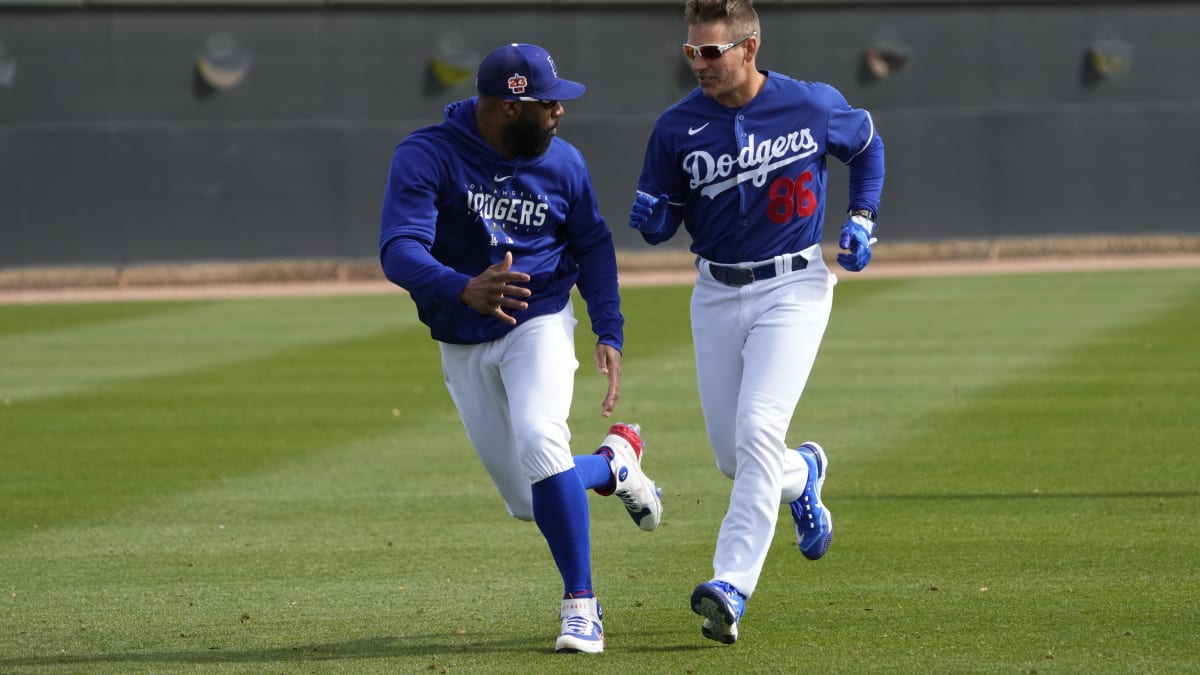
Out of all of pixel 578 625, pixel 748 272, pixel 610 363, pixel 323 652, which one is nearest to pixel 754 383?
pixel 748 272

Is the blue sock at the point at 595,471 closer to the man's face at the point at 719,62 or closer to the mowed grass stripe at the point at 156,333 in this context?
the man's face at the point at 719,62

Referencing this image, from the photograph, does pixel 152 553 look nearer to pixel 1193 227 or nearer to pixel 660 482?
pixel 660 482

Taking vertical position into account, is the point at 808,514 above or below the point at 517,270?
below

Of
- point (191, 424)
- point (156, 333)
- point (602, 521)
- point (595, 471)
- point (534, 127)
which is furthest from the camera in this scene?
point (156, 333)

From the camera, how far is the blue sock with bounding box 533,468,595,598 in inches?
222

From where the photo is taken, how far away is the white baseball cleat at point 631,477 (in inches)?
252

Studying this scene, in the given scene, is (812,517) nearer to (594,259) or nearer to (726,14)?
(594,259)

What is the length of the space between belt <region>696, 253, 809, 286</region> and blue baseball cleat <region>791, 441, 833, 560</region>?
0.82m

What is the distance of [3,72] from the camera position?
2530 cm

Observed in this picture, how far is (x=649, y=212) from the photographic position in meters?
6.03

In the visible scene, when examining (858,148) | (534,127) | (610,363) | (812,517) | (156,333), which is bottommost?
(156,333)

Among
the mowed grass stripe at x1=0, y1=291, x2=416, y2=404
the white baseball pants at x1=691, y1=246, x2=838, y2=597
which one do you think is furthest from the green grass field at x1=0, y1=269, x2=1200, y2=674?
the white baseball pants at x1=691, y1=246, x2=838, y2=597

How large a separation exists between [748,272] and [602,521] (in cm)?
246

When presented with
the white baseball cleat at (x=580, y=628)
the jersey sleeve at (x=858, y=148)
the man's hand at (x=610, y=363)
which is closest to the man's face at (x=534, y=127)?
the man's hand at (x=610, y=363)
